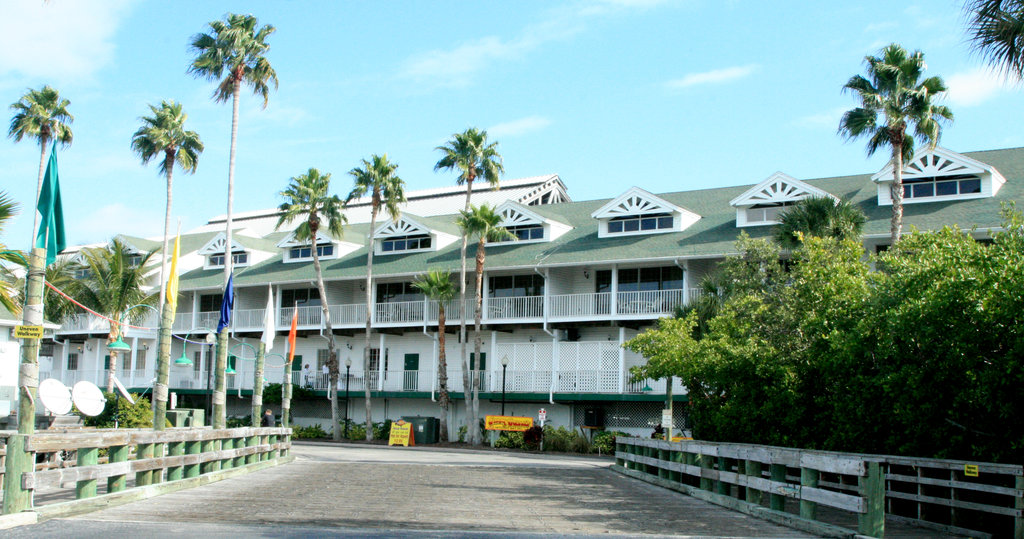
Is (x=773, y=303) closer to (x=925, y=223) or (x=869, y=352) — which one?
(x=869, y=352)

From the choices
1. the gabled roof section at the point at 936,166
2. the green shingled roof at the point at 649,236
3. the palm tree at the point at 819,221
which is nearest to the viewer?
the palm tree at the point at 819,221

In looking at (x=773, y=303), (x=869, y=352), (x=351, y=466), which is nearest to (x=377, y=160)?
(x=351, y=466)

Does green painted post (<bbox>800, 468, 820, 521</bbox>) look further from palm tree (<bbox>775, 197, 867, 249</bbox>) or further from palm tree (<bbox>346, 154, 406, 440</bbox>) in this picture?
palm tree (<bbox>346, 154, 406, 440</bbox>)

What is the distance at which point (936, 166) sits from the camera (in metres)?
31.9

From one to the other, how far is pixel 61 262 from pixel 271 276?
15617mm

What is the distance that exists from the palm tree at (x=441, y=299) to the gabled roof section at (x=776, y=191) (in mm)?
11491

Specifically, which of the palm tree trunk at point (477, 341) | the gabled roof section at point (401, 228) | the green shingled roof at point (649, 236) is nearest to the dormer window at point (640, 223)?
the green shingled roof at point (649, 236)

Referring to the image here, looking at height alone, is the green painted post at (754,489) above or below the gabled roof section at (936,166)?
below

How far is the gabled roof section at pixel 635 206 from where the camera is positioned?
119ft

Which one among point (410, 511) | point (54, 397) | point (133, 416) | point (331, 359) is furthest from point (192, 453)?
point (331, 359)

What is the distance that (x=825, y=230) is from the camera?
25.9 m

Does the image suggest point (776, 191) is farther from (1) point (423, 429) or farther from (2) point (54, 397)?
(2) point (54, 397)

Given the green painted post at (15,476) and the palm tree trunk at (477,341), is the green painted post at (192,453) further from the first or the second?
the palm tree trunk at (477,341)

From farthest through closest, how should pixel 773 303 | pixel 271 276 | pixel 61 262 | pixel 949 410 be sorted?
pixel 61 262, pixel 271 276, pixel 773 303, pixel 949 410
